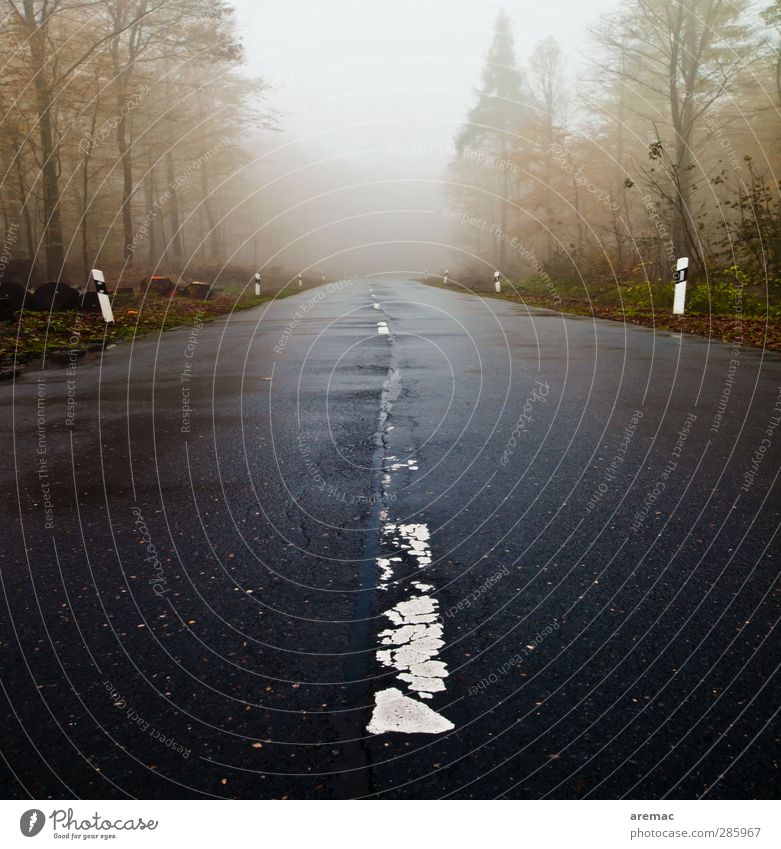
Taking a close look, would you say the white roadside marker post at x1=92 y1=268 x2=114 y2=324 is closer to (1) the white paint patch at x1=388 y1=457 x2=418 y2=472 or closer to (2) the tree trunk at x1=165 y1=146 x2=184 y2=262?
(1) the white paint patch at x1=388 y1=457 x2=418 y2=472

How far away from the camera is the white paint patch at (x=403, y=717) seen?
188 centimetres

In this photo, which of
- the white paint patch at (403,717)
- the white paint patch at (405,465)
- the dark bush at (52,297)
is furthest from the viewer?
the dark bush at (52,297)

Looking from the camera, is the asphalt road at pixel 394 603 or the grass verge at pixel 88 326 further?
the grass verge at pixel 88 326

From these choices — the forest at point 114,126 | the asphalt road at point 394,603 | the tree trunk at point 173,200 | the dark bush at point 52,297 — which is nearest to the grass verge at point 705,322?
the asphalt road at point 394,603

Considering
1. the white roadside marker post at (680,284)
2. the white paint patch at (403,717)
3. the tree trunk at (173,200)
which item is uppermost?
the tree trunk at (173,200)

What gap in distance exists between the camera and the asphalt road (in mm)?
1770

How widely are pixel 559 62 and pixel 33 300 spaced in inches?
1313

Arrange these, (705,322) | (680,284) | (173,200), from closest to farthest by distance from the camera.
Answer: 1. (705,322)
2. (680,284)
3. (173,200)

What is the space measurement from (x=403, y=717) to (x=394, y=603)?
0.70m
